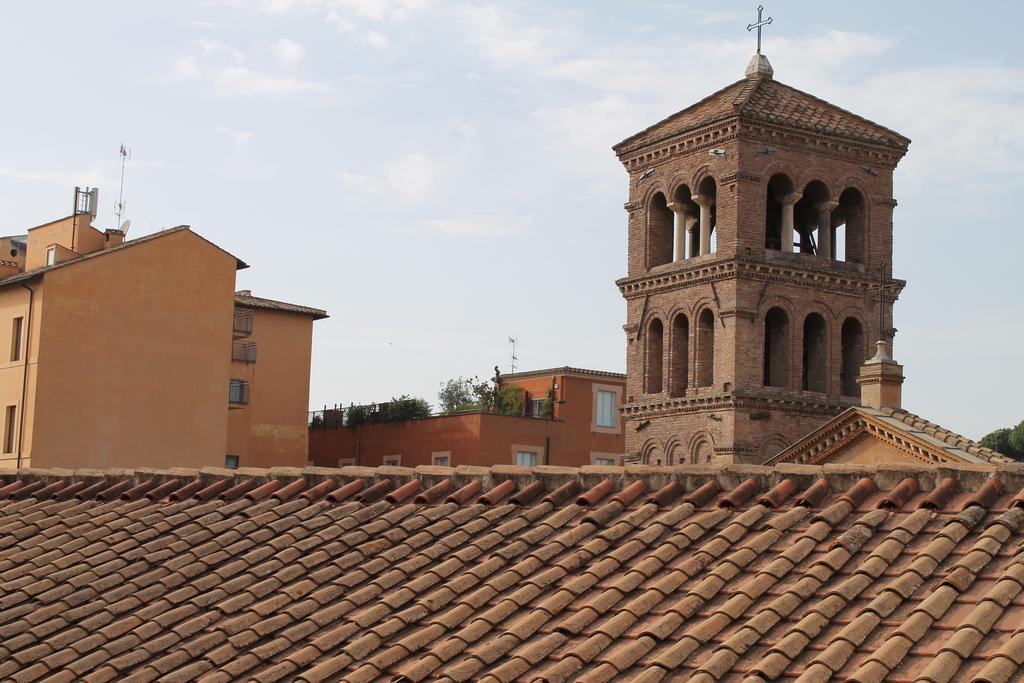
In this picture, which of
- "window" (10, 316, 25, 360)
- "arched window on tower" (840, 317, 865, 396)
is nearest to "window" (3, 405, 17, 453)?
"window" (10, 316, 25, 360)

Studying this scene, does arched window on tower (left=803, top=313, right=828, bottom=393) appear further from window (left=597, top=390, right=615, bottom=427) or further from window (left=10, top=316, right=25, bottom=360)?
window (left=10, top=316, right=25, bottom=360)

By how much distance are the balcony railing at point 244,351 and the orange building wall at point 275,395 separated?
18 cm

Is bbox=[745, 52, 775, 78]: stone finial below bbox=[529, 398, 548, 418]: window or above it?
above

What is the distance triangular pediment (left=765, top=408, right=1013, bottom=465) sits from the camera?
30.7 meters

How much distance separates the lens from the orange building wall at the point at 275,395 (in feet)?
168

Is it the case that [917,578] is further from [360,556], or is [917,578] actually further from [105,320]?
[105,320]

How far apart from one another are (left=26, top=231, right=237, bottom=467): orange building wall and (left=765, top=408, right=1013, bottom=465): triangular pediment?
58.9ft

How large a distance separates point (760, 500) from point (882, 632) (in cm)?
199

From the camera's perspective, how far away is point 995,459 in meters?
29.5

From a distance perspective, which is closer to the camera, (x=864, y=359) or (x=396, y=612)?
(x=396, y=612)

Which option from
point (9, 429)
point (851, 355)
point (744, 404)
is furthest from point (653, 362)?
point (9, 429)

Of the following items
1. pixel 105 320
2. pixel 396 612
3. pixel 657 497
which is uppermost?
pixel 105 320

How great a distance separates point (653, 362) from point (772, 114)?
324 inches

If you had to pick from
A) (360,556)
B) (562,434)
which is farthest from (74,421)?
(360,556)
